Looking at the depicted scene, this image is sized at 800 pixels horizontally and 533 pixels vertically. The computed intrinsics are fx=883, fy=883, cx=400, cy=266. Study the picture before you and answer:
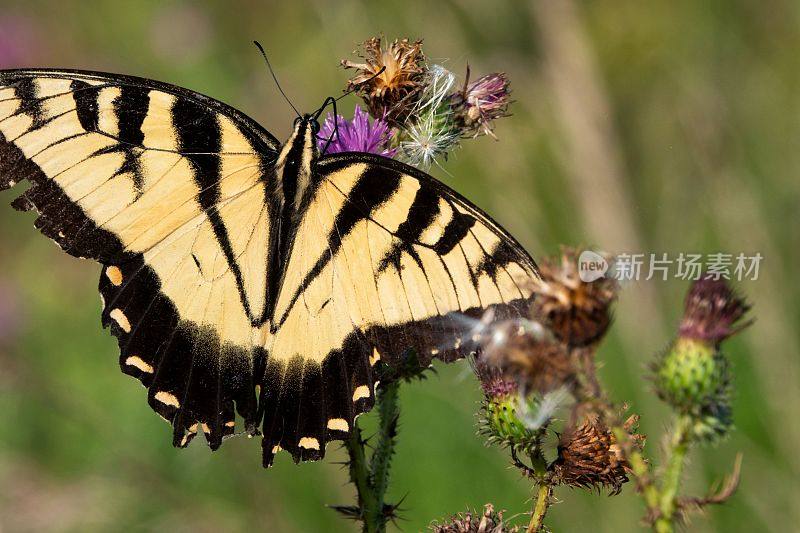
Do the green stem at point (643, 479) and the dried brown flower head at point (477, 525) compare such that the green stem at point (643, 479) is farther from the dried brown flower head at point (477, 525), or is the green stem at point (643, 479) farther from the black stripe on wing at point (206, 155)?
the black stripe on wing at point (206, 155)

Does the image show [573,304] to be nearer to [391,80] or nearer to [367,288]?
[367,288]

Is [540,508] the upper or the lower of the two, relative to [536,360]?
lower

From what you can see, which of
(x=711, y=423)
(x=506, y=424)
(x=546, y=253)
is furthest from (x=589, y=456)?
(x=546, y=253)

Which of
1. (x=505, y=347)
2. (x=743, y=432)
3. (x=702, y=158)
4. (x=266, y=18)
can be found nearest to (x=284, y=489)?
(x=743, y=432)

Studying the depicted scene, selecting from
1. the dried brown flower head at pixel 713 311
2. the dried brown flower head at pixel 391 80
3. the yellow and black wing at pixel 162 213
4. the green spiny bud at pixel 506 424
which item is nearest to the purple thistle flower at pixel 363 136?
the dried brown flower head at pixel 391 80

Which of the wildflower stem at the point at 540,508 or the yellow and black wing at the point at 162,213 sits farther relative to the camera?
the yellow and black wing at the point at 162,213

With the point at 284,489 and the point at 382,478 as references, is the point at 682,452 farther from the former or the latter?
the point at 284,489
